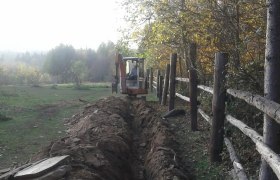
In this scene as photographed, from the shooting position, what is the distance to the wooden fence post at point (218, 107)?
268 inches

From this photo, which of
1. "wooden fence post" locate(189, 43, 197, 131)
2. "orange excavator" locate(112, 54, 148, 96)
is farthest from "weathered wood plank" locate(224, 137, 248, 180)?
"orange excavator" locate(112, 54, 148, 96)

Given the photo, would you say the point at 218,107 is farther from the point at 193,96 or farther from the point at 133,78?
the point at 133,78

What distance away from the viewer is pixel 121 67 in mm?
20047

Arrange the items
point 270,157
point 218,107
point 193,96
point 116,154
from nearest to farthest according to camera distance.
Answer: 1. point 270,157
2. point 218,107
3. point 116,154
4. point 193,96

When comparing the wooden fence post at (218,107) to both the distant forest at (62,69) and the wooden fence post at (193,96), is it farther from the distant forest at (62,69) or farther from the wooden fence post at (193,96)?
the distant forest at (62,69)

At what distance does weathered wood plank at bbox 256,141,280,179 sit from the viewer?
11.7 feet

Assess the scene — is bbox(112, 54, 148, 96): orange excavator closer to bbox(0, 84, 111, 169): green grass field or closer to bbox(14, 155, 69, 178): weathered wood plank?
bbox(0, 84, 111, 169): green grass field

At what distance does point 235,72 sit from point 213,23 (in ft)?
15.1

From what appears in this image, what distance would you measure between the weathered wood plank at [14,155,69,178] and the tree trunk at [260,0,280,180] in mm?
2879

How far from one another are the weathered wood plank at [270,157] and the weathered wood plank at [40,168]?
2.83 m

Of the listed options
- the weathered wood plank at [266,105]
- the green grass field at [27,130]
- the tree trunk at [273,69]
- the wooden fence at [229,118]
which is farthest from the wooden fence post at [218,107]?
the green grass field at [27,130]

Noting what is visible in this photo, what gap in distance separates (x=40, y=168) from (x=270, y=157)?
124 inches

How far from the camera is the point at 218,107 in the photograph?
6.87 metres

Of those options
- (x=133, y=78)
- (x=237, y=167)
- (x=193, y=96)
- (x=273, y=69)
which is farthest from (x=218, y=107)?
(x=133, y=78)
